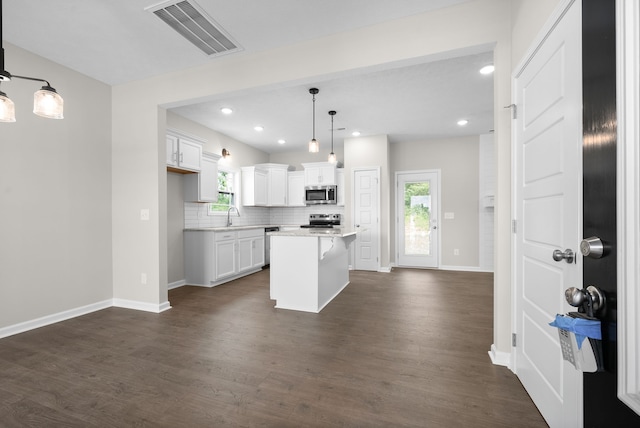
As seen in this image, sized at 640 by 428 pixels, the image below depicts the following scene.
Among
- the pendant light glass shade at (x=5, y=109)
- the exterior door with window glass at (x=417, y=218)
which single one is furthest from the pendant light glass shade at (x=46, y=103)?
the exterior door with window glass at (x=417, y=218)

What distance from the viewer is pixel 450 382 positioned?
1933mm

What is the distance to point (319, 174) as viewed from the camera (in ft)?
21.2

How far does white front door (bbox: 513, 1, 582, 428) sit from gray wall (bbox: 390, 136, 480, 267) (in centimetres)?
430

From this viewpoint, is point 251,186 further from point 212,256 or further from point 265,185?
point 212,256

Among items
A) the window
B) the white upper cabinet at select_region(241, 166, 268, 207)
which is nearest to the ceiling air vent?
the window

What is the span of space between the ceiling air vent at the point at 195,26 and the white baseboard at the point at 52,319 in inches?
124

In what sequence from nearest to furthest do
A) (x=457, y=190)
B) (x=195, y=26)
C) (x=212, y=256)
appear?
(x=195, y=26)
(x=212, y=256)
(x=457, y=190)

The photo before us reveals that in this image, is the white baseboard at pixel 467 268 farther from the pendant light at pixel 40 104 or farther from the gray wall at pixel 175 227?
the pendant light at pixel 40 104

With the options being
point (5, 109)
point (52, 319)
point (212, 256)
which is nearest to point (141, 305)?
point (52, 319)

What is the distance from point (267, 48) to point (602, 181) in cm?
284

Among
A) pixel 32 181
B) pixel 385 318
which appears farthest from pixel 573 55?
pixel 32 181

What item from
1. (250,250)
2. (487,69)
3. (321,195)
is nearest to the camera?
(487,69)

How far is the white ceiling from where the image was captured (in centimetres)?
230

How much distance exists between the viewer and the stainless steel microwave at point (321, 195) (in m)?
6.36
